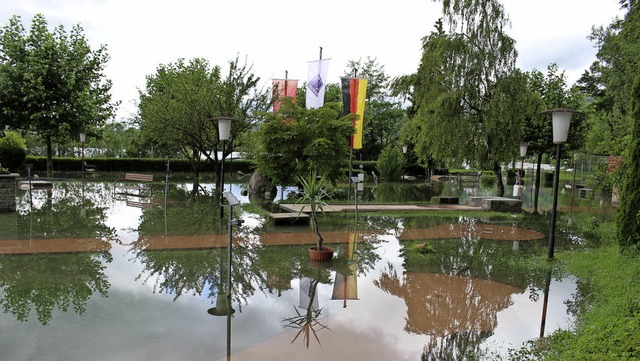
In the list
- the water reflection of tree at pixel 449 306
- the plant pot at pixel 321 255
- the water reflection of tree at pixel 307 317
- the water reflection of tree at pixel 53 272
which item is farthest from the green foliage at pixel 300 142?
the water reflection of tree at pixel 307 317

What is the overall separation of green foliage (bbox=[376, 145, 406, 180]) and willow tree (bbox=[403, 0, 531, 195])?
530 inches

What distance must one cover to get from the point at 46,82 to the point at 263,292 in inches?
1035

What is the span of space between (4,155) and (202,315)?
23534mm

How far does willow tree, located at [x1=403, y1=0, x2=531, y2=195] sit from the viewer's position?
19219mm

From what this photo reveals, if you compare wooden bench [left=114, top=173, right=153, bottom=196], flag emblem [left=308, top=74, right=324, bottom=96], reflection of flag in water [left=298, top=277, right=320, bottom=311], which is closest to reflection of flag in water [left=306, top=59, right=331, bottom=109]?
flag emblem [left=308, top=74, right=324, bottom=96]

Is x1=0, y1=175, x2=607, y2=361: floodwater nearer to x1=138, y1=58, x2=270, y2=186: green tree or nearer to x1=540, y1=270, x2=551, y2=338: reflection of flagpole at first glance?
x1=540, y1=270, x2=551, y2=338: reflection of flagpole

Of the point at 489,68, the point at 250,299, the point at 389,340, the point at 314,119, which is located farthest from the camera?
the point at 489,68

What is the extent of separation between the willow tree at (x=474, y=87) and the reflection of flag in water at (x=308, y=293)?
1376 cm

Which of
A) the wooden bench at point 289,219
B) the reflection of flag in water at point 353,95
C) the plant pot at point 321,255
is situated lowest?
the plant pot at point 321,255

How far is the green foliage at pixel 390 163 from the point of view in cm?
3384

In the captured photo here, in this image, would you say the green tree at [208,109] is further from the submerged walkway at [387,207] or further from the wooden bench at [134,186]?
the submerged walkway at [387,207]

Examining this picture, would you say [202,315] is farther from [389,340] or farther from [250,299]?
[389,340]

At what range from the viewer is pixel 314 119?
18.1m

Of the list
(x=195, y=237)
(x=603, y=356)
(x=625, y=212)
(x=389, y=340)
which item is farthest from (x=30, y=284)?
(x=625, y=212)
